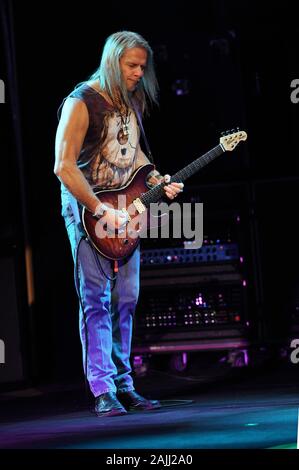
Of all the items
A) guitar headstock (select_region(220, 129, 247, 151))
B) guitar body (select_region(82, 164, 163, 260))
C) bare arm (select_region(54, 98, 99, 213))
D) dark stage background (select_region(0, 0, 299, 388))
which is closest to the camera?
bare arm (select_region(54, 98, 99, 213))

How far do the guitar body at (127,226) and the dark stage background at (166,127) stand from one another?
5.57 ft

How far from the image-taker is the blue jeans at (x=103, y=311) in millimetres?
3546

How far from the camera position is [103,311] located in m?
3.58

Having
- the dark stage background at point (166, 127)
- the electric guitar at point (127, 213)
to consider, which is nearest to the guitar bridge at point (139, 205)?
the electric guitar at point (127, 213)

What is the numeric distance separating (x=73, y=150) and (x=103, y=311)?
0.68m

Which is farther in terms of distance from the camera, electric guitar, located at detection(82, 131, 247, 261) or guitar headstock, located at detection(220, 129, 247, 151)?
guitar headstock, located at detection(220, 129, 247, 151)

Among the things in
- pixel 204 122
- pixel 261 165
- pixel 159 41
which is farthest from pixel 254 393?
pixel 159 41

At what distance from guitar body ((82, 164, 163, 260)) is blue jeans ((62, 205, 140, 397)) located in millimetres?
53

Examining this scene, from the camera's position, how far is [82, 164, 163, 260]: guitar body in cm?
353

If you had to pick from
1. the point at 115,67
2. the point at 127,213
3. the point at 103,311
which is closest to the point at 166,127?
the point at 115,67

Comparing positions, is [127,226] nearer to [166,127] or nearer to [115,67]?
[115,67]

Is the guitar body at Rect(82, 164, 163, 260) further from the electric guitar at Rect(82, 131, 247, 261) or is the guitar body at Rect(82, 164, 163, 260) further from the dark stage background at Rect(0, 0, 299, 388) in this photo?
the dark stage background at Rect(0, 0, 299, 388)

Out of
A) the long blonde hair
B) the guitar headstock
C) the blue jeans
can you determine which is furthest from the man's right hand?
the guitar headstock
